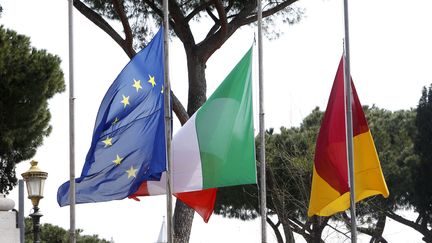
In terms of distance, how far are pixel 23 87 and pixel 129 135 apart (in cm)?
664

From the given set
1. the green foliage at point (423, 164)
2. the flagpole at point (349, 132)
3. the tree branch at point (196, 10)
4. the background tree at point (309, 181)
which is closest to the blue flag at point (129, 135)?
the flagpole at point (349, 132)

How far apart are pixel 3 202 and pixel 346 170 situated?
421 cm

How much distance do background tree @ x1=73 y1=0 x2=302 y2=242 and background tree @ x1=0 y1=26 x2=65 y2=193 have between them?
1170 mm

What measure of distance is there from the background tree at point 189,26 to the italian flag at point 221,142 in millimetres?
5684

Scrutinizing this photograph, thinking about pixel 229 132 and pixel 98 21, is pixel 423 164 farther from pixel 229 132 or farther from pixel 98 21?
pixel 229 132

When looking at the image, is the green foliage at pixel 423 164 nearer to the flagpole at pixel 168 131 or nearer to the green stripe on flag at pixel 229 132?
the green stripe on flag at pixel 229 132

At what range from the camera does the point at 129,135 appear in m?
13.0

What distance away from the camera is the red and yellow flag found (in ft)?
43.1

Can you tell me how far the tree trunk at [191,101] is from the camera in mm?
19297

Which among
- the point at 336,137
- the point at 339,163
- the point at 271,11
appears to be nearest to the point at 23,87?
the point at 271,11

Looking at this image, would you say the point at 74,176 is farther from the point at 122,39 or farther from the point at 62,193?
the point at 122,39

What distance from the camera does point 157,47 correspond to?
43.1 ft

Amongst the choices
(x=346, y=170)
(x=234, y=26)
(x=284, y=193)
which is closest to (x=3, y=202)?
(x=346, y=170)

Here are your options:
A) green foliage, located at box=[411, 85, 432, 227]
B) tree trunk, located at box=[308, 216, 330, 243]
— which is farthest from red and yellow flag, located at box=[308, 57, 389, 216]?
green foliage, located at box=[411, 85, 432, 227]
